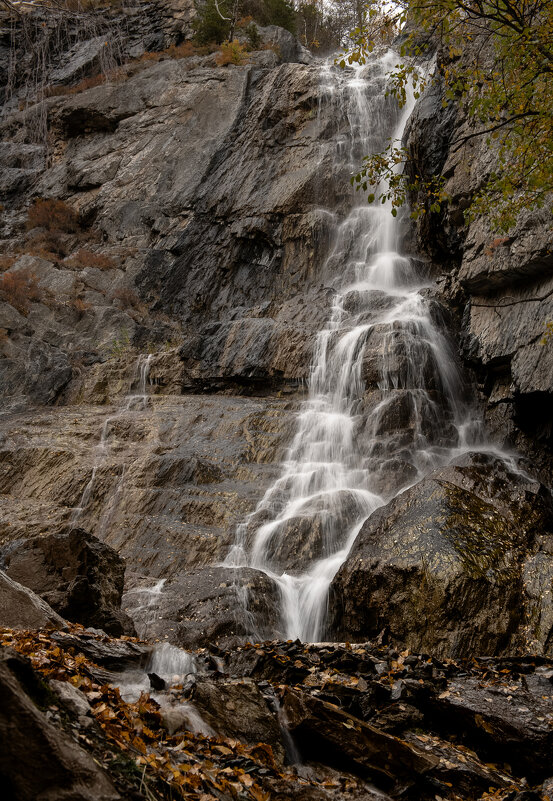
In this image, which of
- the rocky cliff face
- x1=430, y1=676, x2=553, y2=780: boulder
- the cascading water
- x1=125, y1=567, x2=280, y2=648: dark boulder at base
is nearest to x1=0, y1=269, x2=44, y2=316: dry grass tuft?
the rocky cliff face

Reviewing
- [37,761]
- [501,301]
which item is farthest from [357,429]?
[37,761]

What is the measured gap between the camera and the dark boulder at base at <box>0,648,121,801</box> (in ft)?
7.49

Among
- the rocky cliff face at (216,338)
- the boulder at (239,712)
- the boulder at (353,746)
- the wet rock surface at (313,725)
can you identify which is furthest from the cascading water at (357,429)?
the boulder at (353,746)

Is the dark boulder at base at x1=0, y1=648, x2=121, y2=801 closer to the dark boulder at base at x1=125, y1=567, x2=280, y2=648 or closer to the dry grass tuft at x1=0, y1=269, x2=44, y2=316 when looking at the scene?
the dark boulder at base at x1=125, y1=567, x2=280, y2=648

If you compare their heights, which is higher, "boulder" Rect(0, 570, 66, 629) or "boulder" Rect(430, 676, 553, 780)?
"boulder" Rect(0, 570, 66, 629)

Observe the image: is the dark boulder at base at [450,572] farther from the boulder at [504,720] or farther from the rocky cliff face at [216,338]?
the boulder at [504,720]

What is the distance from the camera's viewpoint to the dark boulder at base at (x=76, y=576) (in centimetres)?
680

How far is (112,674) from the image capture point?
16.5 ft

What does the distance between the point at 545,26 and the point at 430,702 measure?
7.37m

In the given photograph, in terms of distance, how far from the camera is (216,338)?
18.8 m

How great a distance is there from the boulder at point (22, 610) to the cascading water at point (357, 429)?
376 cm

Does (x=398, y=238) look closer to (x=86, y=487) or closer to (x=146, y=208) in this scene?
(x=146, y=208)

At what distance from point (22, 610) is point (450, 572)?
506cm

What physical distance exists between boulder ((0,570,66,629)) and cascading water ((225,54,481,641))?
3761 millimetres
